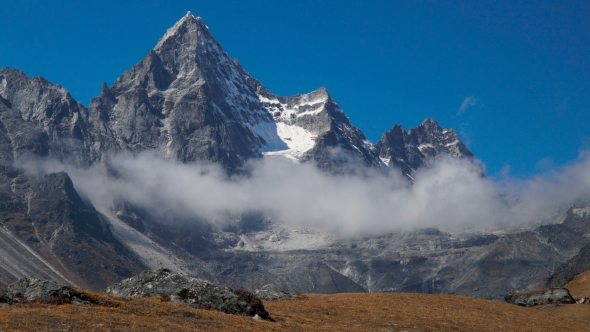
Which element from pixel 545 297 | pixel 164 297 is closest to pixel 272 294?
pixel 164 297

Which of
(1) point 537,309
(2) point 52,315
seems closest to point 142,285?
(2) point 52,315

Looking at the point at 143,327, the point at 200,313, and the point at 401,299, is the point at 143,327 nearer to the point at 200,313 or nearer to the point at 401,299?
the point at 200,313

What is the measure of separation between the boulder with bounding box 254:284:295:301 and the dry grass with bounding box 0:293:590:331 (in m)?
1.73

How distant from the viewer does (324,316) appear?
4625cm

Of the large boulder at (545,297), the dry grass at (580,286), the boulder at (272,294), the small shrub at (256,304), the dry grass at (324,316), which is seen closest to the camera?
the dry grass at (324,316)

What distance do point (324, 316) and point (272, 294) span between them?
11.6 metres

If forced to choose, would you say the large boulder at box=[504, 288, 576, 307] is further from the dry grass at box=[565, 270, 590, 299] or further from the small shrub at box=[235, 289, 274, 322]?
the small shrub at box=[235, 289, 274, 322]

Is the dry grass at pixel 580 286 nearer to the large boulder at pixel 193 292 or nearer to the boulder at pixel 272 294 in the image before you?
the boulder at pixel 272 294

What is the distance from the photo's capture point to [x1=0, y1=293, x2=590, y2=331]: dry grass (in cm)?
3186

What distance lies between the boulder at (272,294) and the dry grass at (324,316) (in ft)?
5.67

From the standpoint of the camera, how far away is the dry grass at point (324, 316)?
31.9 metres

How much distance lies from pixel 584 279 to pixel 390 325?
167 ft

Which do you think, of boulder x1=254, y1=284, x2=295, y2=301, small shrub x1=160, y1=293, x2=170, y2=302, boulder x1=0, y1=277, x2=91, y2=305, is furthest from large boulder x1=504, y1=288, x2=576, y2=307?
boulder x1=0, y1=277, x2=91, y2=305

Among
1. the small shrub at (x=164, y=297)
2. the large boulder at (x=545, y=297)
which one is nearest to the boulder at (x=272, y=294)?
the small shrub at (x=164, y=297)
